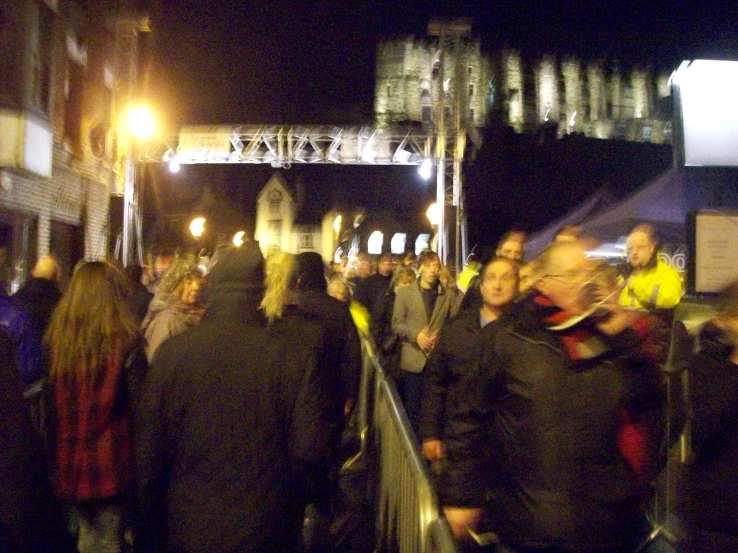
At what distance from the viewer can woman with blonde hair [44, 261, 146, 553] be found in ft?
12.2

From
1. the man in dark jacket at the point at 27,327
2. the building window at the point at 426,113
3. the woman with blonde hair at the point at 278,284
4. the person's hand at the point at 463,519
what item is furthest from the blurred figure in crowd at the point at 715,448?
the building window at the point at 426,113

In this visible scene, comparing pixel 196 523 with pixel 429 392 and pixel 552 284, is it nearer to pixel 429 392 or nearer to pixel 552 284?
pixel 552 284

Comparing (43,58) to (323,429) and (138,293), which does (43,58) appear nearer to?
(138,293)

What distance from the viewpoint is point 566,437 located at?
2.74 m

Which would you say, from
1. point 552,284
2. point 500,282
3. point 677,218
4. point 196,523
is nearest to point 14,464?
point 196,523

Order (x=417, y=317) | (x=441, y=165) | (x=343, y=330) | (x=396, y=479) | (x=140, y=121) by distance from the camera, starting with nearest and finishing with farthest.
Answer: (x=396, y=479) → (x=343, y=330) → (x=417, y=317) → (x=140, y=121) → (x=441, y=165)

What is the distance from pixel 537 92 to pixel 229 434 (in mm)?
63226

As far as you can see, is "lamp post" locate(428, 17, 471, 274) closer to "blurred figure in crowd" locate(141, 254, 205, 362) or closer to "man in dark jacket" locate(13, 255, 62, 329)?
"man in dark jacket" locate(13, 255, 62, 329)

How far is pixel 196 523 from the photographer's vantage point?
299 centimetres

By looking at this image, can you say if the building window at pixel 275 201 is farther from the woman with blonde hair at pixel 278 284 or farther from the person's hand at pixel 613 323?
the person's hand at pixel 613 323

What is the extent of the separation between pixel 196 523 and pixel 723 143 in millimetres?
8137

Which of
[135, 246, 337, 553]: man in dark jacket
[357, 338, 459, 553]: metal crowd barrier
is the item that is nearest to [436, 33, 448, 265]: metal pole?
[357, 338, 459, 553]: metal crowd barrier

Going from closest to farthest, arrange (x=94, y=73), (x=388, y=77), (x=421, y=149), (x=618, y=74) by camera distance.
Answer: (x=94, y=73)
(x=421, y=149)
(x=388, y=77)
(x=618, y=74)

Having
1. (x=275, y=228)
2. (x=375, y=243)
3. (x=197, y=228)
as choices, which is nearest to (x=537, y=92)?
(x=275, y=228)
